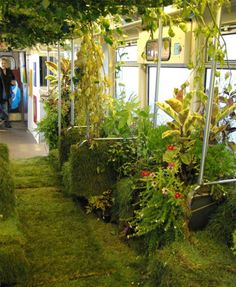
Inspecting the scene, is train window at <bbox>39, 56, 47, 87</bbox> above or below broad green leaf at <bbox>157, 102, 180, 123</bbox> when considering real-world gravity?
above

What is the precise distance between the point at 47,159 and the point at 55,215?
1.81 meters

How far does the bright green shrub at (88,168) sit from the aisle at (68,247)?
0.36 meters

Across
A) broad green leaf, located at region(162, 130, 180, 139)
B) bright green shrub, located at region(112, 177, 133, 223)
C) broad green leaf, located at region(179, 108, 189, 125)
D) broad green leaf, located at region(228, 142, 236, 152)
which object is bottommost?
bright green shrub, located at region(112, 177, 133, 223)

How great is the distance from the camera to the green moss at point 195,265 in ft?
5.28

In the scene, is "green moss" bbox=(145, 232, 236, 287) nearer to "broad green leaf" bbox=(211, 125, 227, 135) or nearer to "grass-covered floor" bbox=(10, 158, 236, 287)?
"grass-covered floor" bbox=(10, 158, 236, 287)

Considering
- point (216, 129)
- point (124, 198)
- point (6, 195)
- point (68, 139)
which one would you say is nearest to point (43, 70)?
point (68, 139)

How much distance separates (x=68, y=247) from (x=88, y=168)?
66cm

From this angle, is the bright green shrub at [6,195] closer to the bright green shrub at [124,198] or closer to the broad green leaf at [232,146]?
the bright green shrub at [124,198]

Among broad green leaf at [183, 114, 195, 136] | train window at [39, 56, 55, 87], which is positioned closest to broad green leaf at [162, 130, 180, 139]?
broad green leaf at [183, 114, 195, 136]

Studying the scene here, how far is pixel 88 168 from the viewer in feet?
9.87

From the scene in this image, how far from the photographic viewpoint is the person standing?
7984 mm

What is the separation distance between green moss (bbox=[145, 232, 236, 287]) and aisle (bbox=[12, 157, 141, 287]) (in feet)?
1.88

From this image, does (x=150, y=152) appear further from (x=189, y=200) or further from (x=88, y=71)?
(x=88, y=71)

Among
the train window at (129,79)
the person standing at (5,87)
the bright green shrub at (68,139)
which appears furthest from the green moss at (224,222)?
the person standing at (5,87)
